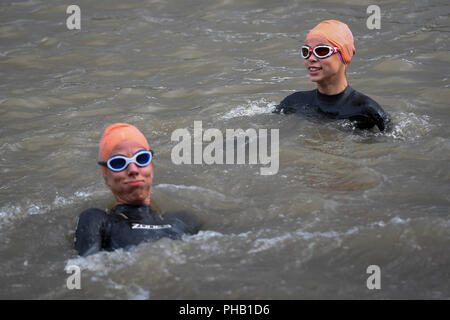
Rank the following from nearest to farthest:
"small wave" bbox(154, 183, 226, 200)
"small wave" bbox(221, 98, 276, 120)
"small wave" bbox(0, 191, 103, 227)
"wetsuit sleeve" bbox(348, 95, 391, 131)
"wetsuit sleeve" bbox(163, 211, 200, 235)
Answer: "wetsuit sleeve" bbox(163, 211, 200, 235) < "small wave" bbox(0, 191, 103, 227) < "small wave" bbox(154, 183, 226, 200) < "wetsuit sleeve" bbox(348, 95, 391, 131) < "small wave" bbox(221, 98, 276, 120)

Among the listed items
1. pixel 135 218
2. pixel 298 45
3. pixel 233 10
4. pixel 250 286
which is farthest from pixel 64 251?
pixel 233 10

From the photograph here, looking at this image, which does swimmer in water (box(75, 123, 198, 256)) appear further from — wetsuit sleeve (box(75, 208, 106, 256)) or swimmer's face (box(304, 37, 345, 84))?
swimmer's face (box(304, 37, 345, 84))

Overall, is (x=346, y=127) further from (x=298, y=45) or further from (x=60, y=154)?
(x=298, y=45)

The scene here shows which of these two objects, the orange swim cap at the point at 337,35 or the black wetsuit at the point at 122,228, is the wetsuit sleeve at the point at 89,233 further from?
the orange swim cap at the point at 337,35

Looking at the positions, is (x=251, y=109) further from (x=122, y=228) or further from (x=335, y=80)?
(x=122, y=228)

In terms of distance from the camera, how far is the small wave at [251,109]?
8203 mm

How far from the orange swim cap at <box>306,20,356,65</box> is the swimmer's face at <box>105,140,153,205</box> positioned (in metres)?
3.25

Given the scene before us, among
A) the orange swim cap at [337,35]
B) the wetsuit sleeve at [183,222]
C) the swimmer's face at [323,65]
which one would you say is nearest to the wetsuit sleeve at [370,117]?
the swimmer's face at [323,65]

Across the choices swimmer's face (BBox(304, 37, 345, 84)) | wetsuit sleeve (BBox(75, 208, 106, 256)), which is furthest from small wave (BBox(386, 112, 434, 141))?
wetsuit sleeve (BBox(75, 208, 106, 256))

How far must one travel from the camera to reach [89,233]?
4.73 m

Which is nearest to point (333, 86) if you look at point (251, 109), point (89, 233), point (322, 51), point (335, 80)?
point (335, 80)

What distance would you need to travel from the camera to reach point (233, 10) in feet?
41.5

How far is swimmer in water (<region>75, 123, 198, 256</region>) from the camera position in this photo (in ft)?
15.7

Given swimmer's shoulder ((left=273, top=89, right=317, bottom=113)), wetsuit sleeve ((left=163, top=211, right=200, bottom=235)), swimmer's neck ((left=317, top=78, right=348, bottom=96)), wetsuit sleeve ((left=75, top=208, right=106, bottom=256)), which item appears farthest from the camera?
swimmer's shoulder ((left=273, top=89, right=317, bottom=113))
